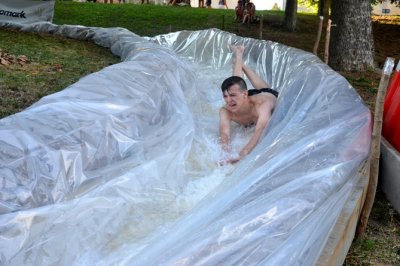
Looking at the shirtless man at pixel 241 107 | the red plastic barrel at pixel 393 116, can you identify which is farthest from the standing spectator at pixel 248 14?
the red plastic barrel at pixel 393 116

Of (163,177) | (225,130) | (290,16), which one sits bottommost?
(163,177)

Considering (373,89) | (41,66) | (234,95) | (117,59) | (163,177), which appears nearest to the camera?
(163,177)

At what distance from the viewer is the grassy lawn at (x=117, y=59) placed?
3.27 metres

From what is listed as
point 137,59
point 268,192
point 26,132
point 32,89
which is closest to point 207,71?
point 137,59

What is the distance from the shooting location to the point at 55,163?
320cm

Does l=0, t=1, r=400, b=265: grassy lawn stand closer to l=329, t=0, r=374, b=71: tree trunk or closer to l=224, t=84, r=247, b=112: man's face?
l=329, t=0, r=374, b=71: tree trunk

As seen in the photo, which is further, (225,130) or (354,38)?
(354,38)

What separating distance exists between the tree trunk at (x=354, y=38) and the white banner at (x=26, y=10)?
603 cm

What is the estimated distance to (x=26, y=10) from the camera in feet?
34.3

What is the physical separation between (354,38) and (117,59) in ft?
12.6

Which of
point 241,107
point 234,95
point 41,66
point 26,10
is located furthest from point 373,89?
point 26,10

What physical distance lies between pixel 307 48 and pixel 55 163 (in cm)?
967

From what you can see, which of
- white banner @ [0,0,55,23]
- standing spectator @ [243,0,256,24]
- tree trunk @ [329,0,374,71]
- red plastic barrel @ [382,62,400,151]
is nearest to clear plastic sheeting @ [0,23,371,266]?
red plastic barrel @ [382,62,400,151]

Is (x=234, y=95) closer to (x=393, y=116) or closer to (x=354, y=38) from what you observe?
(x=393, y=116)
